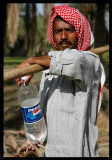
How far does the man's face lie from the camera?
1.37 metres

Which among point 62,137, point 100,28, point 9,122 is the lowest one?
point 9,122

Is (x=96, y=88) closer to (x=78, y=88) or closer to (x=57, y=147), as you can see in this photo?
(x=78, y=88)

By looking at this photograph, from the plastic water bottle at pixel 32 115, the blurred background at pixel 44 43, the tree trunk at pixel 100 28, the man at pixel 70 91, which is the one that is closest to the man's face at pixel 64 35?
the man at pixel 70 91

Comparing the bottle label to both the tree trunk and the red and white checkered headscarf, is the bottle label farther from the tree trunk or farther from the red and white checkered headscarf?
the tree trunk

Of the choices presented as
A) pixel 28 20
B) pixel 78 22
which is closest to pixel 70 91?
pixel 78 22

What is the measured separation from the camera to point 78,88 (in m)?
1.22

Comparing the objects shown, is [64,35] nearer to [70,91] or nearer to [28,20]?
[70,91]

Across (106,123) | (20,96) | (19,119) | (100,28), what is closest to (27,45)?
(100,28)

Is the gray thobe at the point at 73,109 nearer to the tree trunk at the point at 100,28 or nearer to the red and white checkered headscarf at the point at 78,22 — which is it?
the red and white checkered headscarf at the point at 78,22

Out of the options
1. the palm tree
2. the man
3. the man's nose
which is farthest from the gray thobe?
the palm tree

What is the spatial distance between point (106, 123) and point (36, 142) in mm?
2210

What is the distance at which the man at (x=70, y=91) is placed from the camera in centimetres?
108

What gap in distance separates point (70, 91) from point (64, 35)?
1.37 ft

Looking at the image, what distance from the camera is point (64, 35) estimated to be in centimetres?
135
